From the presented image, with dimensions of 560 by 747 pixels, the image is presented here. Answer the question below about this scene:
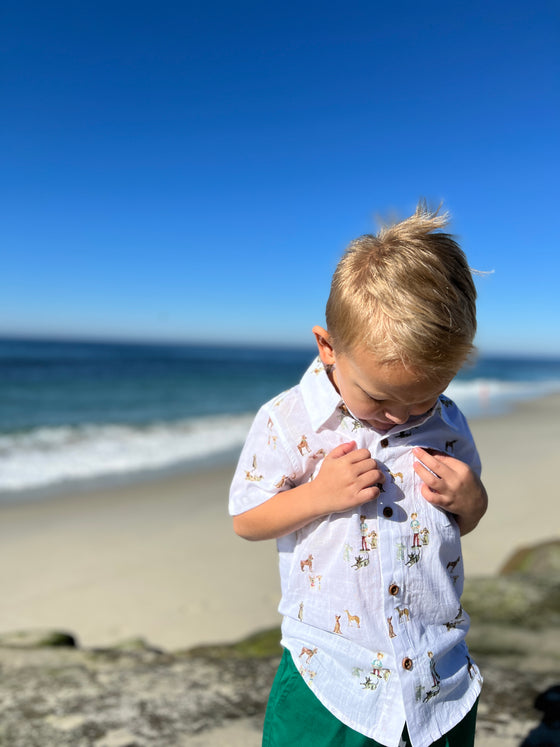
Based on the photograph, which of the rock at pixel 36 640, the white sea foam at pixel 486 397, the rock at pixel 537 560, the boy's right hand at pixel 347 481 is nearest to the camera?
the boy's right hand at pixel 347 481

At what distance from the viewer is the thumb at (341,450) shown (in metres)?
1.50

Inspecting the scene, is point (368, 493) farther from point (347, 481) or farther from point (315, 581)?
point (315, 581)

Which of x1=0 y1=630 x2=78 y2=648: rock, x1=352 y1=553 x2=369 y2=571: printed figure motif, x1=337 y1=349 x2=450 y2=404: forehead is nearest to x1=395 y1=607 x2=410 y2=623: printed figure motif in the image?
x1=352 y1=553 x2=369 y2=571: printed figure motif

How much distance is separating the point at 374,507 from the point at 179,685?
191cm

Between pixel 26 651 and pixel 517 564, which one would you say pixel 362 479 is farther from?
pixel 517 564

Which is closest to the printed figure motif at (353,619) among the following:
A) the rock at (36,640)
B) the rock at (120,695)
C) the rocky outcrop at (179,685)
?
the rocky outcrop at (179,685)

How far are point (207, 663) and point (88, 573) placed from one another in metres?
3.52

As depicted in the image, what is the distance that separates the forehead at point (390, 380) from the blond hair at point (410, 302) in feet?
0.06

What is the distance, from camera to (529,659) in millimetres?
3168

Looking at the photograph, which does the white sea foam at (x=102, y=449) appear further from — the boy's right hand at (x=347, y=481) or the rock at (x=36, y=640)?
the boy's right hand at (x=347, y=481)

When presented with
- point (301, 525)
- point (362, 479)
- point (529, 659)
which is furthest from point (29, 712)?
point (529, 659)

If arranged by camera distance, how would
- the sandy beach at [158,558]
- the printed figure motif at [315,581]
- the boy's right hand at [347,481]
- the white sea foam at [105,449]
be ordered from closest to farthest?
the boy's right hand at [347,481], the printed figure motif at [315,581], the sandy beach at [158,558], the white sea foam at [105,449]

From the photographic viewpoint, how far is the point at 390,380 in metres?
1.36

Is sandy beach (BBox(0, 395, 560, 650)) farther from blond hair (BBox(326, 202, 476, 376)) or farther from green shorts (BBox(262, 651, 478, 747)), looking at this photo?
blond hair (BBox(326, 202, 476, 376))
